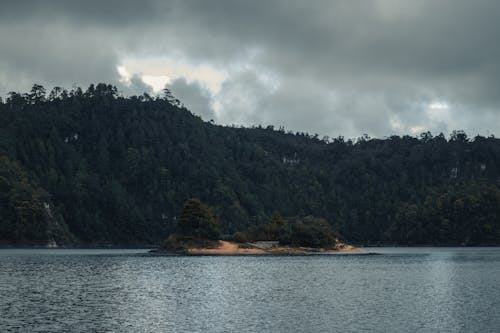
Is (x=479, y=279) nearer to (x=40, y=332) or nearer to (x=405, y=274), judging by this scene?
(x=405, y=274)

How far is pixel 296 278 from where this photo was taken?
120 m

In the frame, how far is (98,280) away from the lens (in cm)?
11344

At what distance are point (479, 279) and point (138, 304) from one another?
2520 inches

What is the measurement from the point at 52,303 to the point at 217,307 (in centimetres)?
1924

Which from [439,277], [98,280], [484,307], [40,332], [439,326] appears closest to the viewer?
[40,332]

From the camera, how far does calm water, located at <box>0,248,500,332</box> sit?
64.2 metres

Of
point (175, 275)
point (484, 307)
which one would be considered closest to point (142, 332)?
point (484, 307)

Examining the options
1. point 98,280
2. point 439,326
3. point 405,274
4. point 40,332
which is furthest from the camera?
point 405,274

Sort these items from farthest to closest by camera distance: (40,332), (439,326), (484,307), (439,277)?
1. (439,277)
2. (484,307)
3. (439,326)
4. (40,332)

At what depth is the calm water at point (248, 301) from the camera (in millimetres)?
64188

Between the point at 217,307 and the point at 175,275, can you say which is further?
the point at 175,275

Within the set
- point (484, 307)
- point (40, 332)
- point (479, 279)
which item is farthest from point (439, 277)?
point (40, 332)

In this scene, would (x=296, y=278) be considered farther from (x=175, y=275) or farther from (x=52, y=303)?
(x=52, y=303)

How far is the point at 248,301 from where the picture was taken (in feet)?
279
